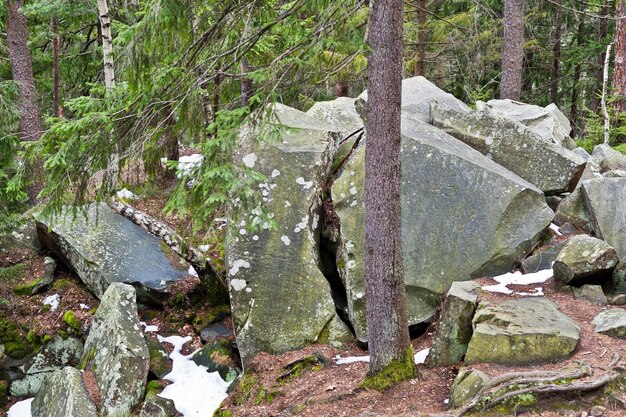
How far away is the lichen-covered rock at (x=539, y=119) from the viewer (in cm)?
1155

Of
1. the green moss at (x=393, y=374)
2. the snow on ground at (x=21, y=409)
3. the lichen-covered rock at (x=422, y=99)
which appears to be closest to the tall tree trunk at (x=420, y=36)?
the lichen-covered rock at (x=422, y=99)

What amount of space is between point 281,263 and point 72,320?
4126 mm

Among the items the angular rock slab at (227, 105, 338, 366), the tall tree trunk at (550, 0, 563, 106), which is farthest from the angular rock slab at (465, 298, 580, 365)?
the tall tree trunk at (550, 0, 563, 106)

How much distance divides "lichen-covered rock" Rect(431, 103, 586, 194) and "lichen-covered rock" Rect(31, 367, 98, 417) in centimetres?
741

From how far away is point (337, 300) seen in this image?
8.68 metres

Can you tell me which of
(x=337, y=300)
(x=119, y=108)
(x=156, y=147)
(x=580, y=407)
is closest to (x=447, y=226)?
(x=337, y=300)

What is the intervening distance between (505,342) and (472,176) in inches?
122

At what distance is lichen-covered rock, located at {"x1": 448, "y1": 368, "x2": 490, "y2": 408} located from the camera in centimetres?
551

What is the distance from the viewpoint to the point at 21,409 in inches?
335

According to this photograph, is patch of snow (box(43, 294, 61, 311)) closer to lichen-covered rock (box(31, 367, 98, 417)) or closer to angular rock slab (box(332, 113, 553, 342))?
lichen-covered rock (box(31, 367, 98, 417))

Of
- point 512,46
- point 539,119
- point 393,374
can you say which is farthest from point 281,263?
point 512,46

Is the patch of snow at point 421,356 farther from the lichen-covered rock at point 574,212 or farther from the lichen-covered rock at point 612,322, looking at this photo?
the lichen-covered rock at point 574,212

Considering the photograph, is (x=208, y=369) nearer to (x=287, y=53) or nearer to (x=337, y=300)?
(x=337, y=300)

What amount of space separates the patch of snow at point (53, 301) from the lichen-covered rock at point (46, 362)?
2.23 feet
